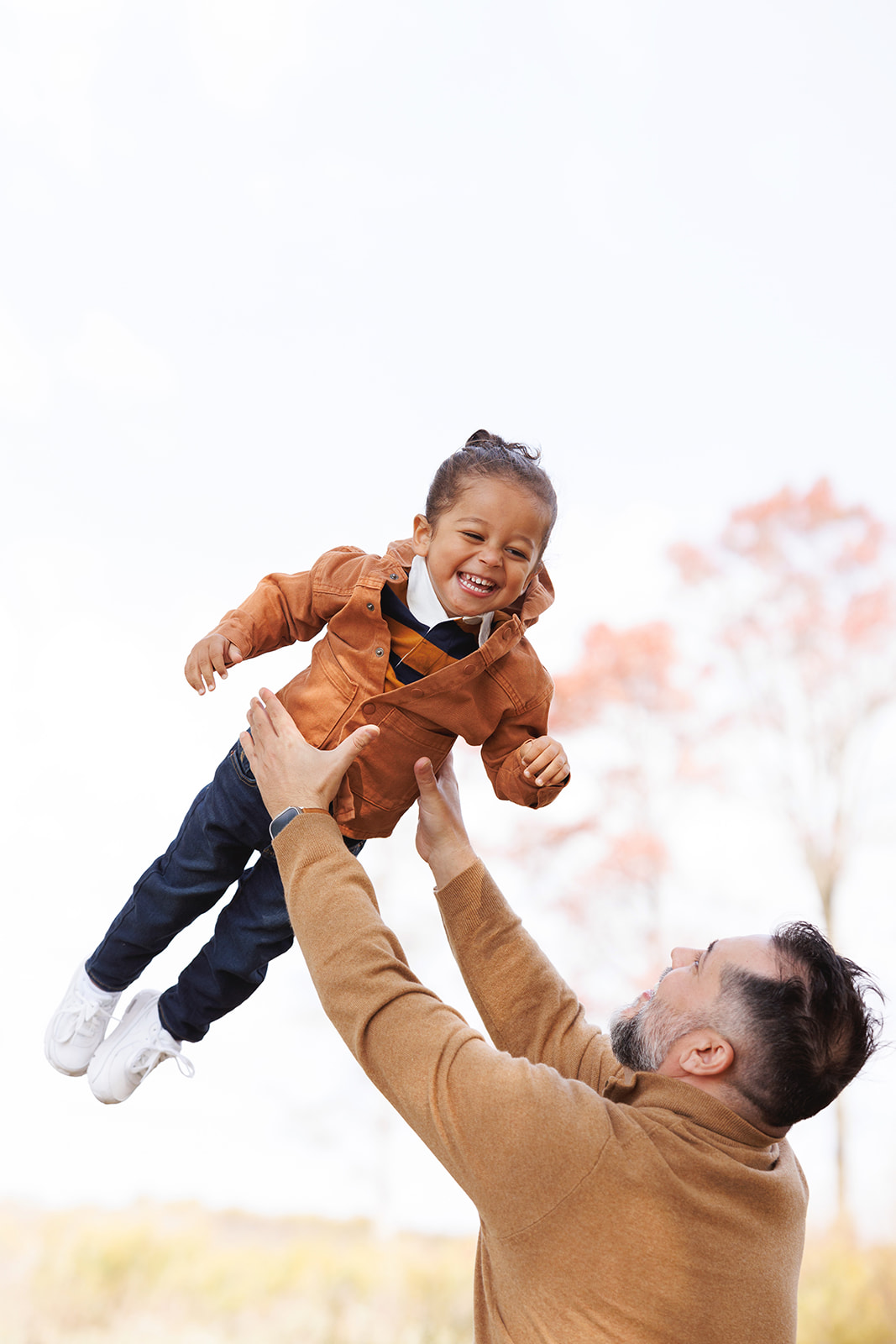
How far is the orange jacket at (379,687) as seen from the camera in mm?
1558

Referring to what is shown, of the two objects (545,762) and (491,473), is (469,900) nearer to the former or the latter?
(545,762)

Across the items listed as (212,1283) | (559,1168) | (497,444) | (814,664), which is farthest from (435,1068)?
(814,664)

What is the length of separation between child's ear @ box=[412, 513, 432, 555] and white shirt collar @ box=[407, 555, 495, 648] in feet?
0.08

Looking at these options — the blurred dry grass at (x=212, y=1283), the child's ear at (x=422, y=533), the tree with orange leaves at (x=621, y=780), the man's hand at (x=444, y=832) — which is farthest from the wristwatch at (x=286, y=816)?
the tree with orange leaves at (x=621, y=780)

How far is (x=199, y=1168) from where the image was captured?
14.8ft

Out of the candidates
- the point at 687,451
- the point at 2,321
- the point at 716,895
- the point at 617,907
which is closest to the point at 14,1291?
the point at 617,907

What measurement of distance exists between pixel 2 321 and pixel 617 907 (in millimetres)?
3757

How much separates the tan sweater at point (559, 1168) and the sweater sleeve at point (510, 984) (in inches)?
10.1

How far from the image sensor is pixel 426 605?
1584mm

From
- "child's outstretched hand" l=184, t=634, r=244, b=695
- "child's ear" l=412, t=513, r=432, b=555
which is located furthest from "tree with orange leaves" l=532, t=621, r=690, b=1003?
"child's outstretched hand" l=184, t=634, r=244, b=695

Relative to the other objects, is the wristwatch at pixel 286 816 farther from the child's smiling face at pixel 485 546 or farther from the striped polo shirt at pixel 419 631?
A: the child's smiling face at pixel 485 546

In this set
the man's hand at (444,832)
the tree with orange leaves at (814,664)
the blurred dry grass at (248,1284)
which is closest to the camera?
the man's hand at (444,832)

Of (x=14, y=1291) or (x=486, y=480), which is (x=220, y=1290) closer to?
(x=14, y=1291)

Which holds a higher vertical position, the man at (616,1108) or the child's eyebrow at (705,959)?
the child's eyebrow at (705,959)
